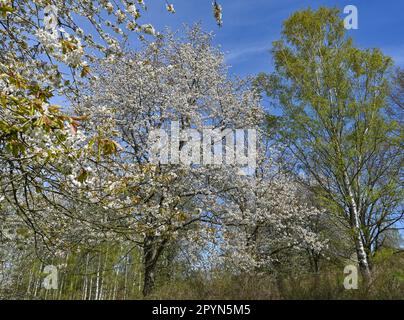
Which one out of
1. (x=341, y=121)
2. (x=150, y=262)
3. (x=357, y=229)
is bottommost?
(x=150, y=262)

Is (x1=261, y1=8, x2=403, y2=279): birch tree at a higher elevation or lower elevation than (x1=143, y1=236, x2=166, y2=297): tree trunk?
higher

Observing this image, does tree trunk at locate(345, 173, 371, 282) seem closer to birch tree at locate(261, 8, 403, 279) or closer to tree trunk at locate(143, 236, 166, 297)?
birch tree at locate(261, 8, 403, 279)

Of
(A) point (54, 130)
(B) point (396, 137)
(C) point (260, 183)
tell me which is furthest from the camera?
(C) point (260, 183)

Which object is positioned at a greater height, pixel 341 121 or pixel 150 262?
pixel 341 121

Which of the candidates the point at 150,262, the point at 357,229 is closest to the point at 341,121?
the point at 357,229

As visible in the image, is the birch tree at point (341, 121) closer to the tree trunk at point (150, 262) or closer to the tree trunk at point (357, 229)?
the tree trunk at point (357, 229)

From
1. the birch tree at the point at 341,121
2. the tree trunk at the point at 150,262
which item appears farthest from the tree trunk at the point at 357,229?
the tree trunk at the point at 150,262

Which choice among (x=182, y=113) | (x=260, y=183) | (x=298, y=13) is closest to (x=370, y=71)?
(x=298, y=13)

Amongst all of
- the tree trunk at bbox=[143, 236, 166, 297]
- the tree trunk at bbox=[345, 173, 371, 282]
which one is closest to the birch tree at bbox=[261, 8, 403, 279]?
the tree trunk at bbox=[345, 173, 371, 282]

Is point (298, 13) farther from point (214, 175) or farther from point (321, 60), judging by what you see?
point (214, 175)

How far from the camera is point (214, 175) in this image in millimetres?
11039

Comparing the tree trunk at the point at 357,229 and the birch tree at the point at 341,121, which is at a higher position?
the birch tree at the point at 341,121

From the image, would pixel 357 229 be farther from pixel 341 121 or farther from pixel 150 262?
pixel 150 262

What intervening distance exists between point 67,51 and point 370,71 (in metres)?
9.58
